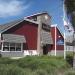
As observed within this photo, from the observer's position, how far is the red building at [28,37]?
41.0m

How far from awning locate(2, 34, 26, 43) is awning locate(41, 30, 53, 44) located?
4.66m

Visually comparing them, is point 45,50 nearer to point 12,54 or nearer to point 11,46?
point 11,46

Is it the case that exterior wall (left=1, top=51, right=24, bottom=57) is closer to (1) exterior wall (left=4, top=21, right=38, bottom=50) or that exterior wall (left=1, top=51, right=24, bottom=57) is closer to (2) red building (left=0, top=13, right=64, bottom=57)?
(2) red building (left=0, top=13, right=64, bottom=57)

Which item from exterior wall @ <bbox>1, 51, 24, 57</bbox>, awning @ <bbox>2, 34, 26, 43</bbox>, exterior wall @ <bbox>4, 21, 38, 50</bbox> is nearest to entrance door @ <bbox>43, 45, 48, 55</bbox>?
exterior wall @ <bbox>4, 21, 38, 50</bbox>

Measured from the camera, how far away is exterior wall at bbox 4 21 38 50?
4328cm

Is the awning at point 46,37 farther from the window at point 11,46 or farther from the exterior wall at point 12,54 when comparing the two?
the exterior wall at point 12,54

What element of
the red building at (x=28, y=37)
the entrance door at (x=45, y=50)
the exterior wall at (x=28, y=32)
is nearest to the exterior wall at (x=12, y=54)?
the red building at (x=28, y=37)

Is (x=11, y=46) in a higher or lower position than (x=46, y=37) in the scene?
lower

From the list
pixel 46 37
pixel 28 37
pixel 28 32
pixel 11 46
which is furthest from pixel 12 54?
pixel 46 37

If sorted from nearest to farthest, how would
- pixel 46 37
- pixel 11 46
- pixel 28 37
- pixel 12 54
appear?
pixel 12 54, pixel 11 46, pixel 28 37, pixel 46 37

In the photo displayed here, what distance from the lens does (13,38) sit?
41188 millimetres

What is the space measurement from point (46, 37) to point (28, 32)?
4.19m

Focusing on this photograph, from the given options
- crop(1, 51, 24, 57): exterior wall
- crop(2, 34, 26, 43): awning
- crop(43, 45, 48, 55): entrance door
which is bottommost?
crop(1, 51, 24, 57): exterior wall

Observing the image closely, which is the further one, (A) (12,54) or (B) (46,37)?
(B) (46,37)
